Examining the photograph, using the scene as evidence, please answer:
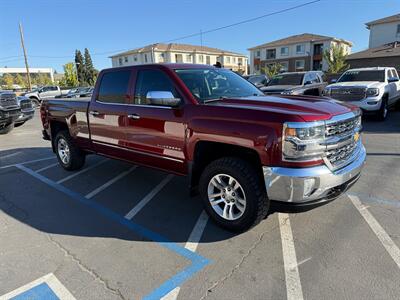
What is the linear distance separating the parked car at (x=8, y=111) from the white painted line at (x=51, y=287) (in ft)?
33.4

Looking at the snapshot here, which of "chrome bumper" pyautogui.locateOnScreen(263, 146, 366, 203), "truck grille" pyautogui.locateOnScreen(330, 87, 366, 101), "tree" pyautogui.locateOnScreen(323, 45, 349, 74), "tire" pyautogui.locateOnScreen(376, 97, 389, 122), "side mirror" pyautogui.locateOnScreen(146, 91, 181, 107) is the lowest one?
"tire" pyautogui.locateOnScreen(376, 97, 389, 122)

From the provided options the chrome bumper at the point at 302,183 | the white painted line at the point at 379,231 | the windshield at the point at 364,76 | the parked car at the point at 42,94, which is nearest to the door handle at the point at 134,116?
the chrome bumper at the point at 302,183

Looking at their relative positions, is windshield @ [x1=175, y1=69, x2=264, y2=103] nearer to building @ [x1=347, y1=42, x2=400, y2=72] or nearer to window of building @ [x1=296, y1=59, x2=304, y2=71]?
building @ [x1=347, y1=42, x2=400, y2=72]

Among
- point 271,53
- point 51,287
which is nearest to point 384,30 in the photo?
point 271,53

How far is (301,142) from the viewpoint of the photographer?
277 cm

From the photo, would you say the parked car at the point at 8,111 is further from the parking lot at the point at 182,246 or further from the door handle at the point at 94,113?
the door handle at the point at 94,113

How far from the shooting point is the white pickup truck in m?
10.0

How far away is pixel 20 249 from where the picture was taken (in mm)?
3299

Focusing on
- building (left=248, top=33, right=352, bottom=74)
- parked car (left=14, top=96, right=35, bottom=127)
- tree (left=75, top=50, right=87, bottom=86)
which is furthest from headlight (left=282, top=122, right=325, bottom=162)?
tree (left=75, top=50, right=87, bottom=86)

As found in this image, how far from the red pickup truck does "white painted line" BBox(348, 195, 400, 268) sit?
0.72 metres

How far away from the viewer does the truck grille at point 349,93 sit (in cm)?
1018

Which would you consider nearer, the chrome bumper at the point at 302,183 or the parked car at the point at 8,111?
the chrome bumper at the point at 302,183

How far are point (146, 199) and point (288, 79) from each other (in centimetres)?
1015

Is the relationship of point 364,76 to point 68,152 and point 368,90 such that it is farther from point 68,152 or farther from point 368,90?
point 68,152
